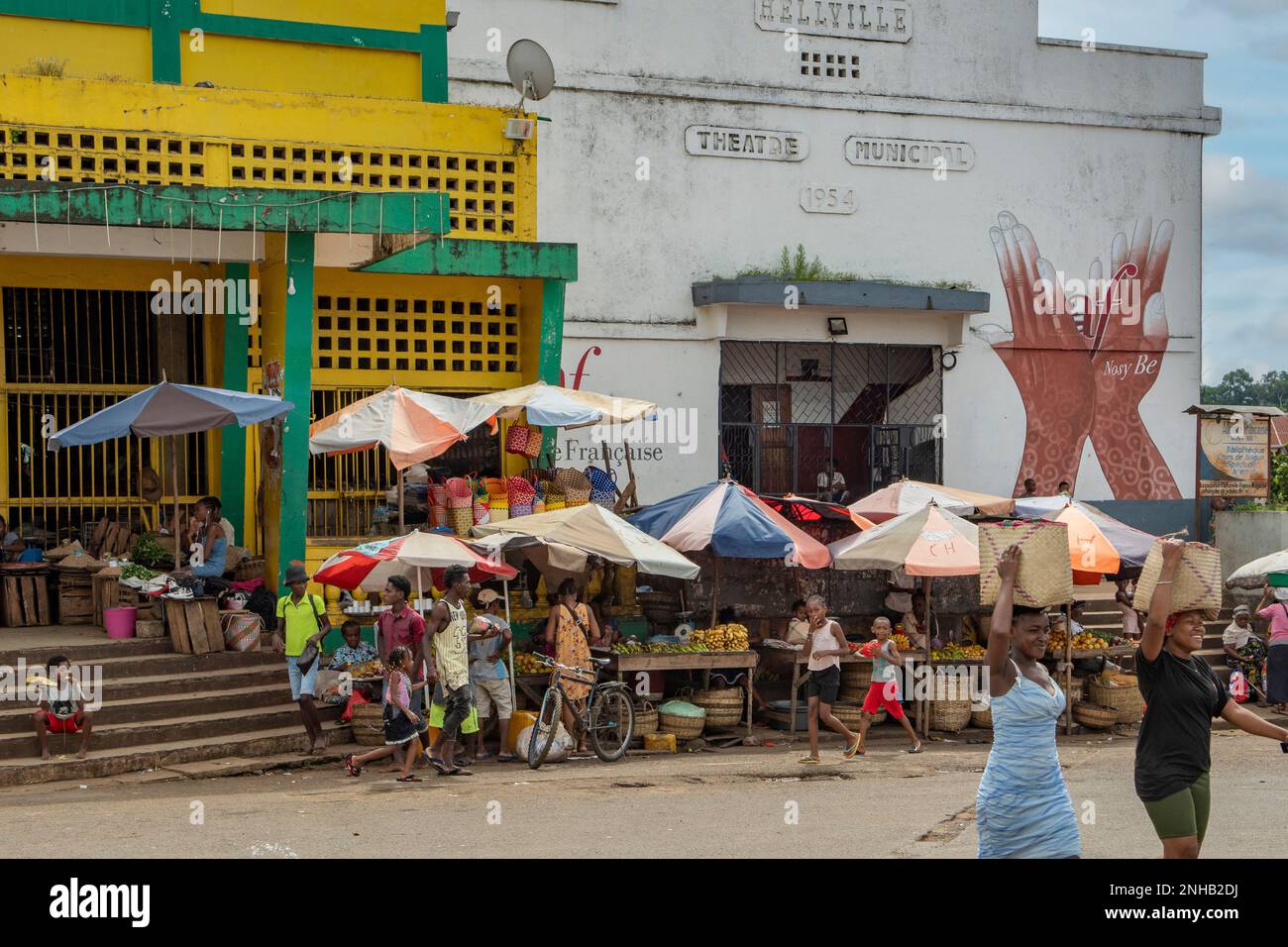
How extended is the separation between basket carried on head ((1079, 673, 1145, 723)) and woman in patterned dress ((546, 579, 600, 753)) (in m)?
6.04

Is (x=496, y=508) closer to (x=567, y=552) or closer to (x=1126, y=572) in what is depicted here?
(x=567, y=552)

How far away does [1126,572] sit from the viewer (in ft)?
59.5

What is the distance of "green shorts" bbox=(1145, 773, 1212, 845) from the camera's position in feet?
22.2

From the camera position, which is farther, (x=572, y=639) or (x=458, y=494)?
(x=458, y=494)

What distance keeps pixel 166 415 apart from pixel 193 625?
79.6 inches

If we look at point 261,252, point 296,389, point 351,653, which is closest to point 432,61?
point 261,252

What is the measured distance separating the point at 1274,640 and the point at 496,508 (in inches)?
373

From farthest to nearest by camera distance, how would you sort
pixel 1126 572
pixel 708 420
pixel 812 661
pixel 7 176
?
1. pixel 708 420
2. pixel 1126 572
3. pixel 7 176
4. pixel 812 661

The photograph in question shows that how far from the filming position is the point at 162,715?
13961mm

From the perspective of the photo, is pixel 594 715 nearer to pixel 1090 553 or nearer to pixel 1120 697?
pixel 1090 553

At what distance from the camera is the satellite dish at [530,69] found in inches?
711

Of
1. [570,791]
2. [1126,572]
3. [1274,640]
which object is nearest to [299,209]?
[570,791]

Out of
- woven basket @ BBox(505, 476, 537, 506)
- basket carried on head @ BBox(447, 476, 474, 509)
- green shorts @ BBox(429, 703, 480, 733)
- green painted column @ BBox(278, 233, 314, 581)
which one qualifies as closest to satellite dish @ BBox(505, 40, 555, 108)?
green painted column @ BBox(278, 233, 314, 581)

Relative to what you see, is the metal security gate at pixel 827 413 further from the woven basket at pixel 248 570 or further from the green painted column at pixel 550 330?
the woven basket at pixel 248 570
